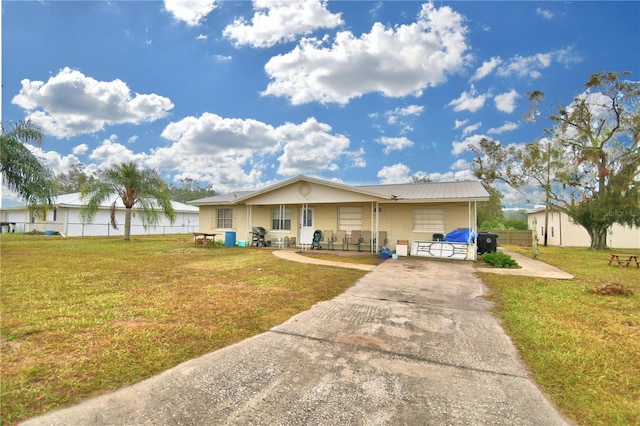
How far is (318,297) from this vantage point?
595cm

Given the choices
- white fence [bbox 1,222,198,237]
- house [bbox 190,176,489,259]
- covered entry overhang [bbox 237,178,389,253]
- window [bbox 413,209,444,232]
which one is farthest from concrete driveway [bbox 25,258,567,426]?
white fence [bbox 1,222,198,237]

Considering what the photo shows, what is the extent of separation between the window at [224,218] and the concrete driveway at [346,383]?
48.6 ft

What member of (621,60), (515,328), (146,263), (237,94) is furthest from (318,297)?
(621,60)

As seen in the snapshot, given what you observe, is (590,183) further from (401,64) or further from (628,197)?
(401,64)

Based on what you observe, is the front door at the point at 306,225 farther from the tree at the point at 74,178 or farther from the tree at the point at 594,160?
the tree at the point at 74,178

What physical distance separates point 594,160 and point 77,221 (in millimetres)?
40557

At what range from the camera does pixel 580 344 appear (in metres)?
3.79

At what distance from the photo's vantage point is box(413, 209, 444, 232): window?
13484 millimetres

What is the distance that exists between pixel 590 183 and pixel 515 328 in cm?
2307

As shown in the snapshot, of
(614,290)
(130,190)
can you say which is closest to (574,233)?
(614,290)

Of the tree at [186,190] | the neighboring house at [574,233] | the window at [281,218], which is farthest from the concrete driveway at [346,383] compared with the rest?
the tree at [186,190]

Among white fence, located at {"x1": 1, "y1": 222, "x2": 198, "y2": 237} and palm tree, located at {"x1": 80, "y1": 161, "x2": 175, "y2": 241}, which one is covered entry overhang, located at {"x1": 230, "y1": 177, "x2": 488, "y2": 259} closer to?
palm tree, located at {"x1": 80, "y1": 161, "x2": 175, "y2": 241}

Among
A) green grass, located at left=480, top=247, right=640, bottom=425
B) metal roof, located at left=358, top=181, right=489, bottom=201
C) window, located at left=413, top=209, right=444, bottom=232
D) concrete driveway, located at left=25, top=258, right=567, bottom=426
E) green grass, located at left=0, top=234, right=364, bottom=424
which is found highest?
metal roof, located at left=358, top=181, right=489, bottom=201

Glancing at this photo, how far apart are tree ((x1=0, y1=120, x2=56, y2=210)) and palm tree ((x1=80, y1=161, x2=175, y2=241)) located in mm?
5508
